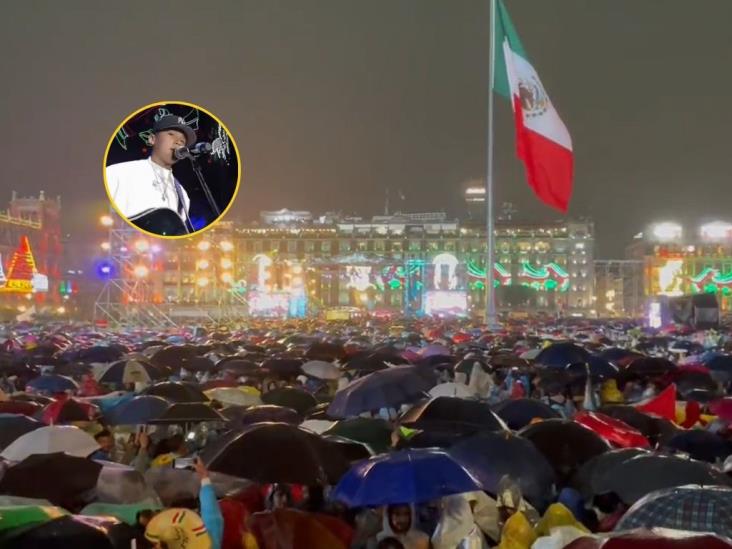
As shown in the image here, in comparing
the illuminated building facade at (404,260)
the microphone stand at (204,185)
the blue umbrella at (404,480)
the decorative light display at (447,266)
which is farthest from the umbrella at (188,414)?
the illuminated building facade at (404,260)

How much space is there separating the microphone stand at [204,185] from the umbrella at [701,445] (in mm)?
4765

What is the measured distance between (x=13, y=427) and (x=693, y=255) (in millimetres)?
111932

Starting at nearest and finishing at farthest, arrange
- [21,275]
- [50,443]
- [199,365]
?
[50,443] → [199,365] → [21,275]

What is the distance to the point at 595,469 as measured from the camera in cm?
692

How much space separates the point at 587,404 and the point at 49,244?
296 ft

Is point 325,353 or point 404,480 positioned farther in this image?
point 325,353

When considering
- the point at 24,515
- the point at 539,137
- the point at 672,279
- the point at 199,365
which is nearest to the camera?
the point at 24,515

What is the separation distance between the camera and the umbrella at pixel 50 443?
297 inches

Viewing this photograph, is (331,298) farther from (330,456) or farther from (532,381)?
(330,456)

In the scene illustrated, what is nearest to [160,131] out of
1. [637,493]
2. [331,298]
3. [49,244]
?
[637,493]

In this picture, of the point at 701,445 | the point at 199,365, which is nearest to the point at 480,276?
the point at 199,365

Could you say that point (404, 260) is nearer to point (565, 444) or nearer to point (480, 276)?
point (480, 276)

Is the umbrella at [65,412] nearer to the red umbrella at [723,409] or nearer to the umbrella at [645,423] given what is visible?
the umbrella at [645,423]

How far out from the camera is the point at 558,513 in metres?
5.84
